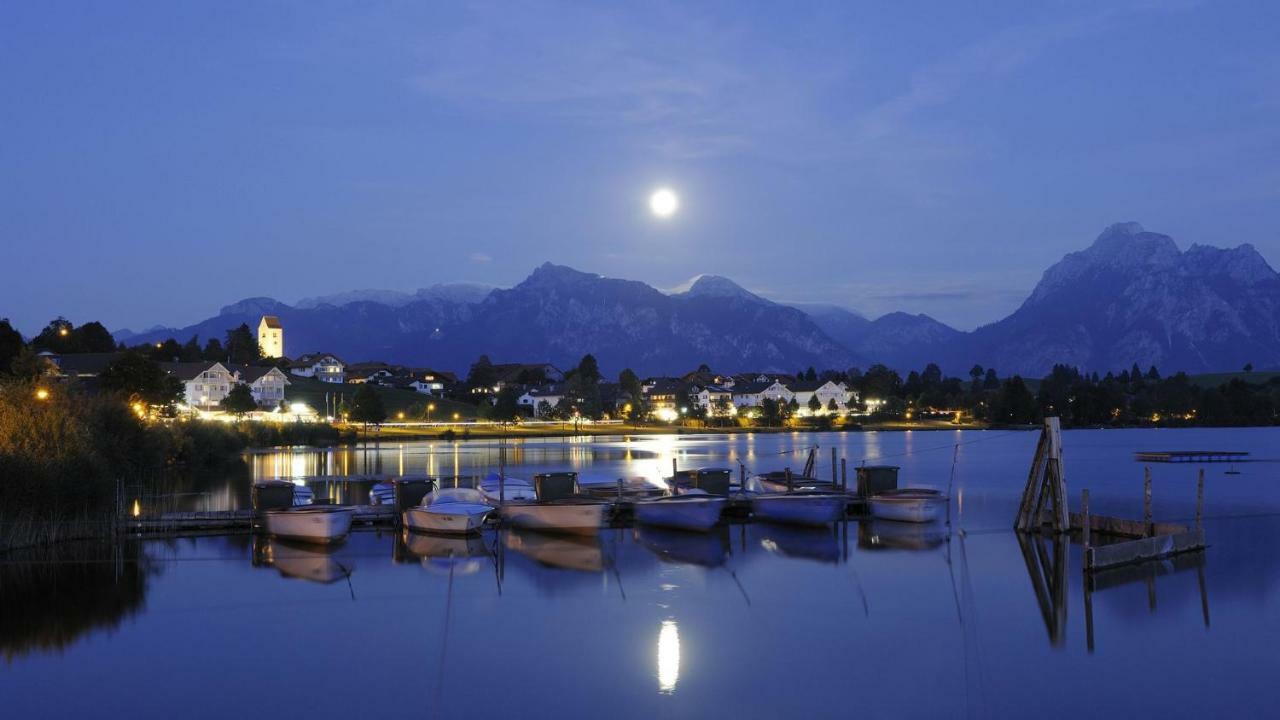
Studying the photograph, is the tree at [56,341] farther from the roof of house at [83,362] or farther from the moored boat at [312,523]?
the moored boat at [312,523]

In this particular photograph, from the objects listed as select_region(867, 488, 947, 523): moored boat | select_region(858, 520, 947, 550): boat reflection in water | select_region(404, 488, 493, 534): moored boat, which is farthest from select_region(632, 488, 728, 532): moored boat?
select_region(867, 488, 947, 523): moored boat

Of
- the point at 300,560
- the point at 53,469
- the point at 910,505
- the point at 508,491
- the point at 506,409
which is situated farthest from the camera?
the point at 506,409

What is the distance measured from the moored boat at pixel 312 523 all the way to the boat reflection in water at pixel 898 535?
17.8 metres

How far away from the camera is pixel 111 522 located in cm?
3466

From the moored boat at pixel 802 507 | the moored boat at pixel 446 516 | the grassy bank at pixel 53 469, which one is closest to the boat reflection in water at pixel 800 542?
the moored boat at pixel 802 507

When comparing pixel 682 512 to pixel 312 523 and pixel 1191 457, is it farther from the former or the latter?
pixel 1191 457

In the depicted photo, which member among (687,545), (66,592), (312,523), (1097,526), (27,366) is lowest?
(687,545)

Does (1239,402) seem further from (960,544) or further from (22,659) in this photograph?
(22,659)

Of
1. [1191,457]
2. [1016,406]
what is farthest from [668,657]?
[1016,406]

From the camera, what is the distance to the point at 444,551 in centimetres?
3428

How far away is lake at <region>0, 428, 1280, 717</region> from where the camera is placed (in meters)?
18.9

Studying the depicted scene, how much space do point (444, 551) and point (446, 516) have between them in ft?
7.65

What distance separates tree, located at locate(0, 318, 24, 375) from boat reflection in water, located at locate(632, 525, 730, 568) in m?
65.2

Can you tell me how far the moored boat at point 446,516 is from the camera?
36438 millimetres
